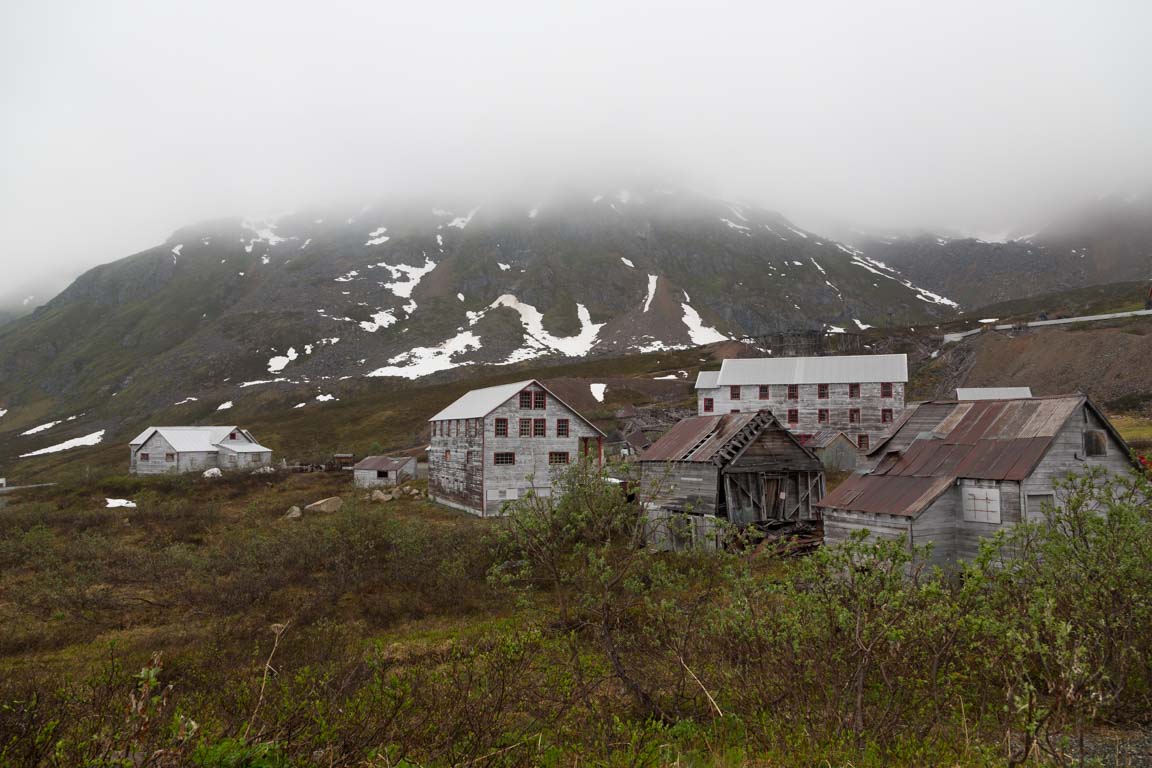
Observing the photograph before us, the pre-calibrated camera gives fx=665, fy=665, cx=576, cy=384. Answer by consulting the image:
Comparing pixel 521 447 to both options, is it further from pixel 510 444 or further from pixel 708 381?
pixel 708 381

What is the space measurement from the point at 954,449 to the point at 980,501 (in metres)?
2.67

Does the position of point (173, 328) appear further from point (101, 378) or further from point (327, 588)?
point (327, 588)

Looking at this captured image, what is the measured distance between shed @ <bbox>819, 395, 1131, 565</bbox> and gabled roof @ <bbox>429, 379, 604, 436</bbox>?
24387 millimetres

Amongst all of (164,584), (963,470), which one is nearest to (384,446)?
(164,584)

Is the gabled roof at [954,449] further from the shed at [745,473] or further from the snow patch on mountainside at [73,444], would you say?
the snow patch on mountainside at [73,444]

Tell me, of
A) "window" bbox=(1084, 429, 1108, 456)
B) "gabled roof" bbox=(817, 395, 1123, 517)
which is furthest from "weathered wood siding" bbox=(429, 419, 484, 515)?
"window" bbox=(1084, 429, 1108, 456)

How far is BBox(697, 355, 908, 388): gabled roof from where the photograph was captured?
69.4 metres

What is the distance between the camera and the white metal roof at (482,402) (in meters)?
47.1

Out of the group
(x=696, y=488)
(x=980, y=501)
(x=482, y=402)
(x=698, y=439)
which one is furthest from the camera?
(x=482, y=402)

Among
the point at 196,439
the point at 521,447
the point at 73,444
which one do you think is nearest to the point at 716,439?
the point at 521,447

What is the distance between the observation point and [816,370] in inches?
2847

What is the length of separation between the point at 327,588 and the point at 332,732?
17.8 metres

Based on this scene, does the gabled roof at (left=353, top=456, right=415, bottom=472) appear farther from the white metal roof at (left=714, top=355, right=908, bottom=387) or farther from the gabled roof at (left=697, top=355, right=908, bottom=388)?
the white metal roof at (left=714, top=355, right=908, bottom=387)

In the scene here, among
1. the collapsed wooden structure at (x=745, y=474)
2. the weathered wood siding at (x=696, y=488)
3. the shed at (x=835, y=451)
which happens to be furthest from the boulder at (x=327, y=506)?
the shed at (x=835, y=451)
